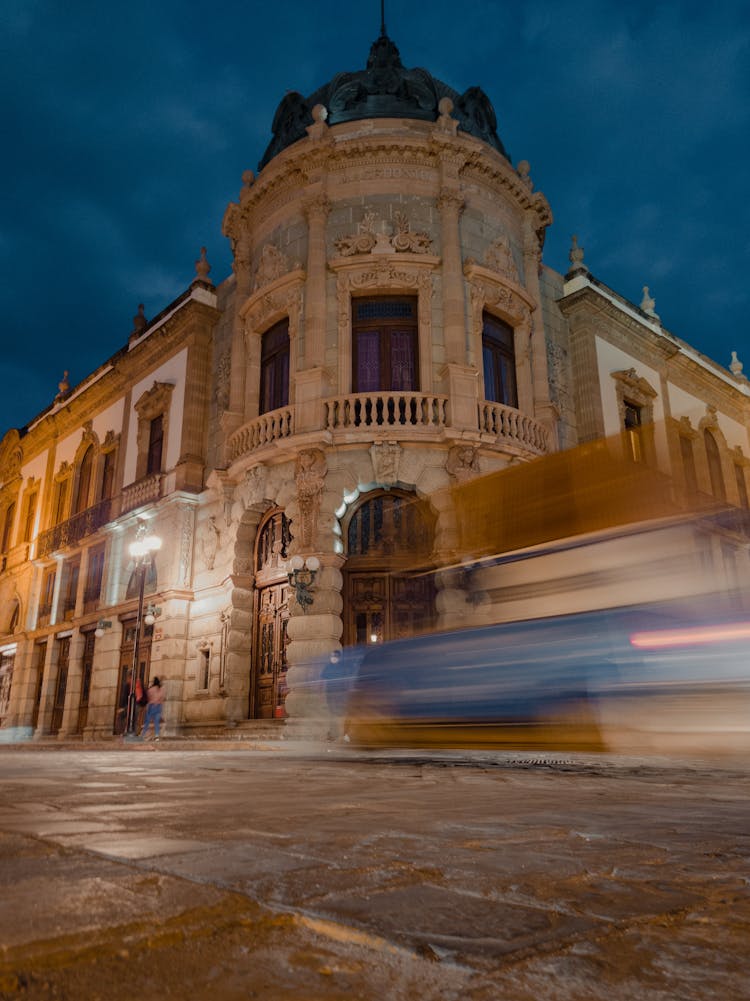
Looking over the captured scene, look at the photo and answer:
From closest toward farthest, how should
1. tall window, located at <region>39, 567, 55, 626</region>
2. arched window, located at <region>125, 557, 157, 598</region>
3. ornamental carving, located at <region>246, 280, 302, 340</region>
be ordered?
ornamental carving, located at <region>246, 280, 302, 340</region> < arched window, located at <region>125, 557, 157, 598</region> < tall window, located at <region>39, 567, 55, 626</region>

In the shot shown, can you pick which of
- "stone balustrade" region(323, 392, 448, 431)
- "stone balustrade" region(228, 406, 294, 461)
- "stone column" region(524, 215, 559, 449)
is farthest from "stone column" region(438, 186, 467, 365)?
"stone balustrade" region(228, 406, 294, 461)

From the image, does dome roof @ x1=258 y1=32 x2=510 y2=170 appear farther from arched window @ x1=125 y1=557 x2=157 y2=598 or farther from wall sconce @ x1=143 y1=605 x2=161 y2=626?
wall sconce @ x1=143 y1=605 x2=161 y2=626

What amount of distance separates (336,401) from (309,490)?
213cm

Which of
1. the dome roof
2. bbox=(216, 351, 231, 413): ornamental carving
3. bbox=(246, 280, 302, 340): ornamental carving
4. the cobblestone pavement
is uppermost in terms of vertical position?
the dome roof

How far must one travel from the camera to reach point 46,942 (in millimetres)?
1133

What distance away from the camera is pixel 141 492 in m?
22.2

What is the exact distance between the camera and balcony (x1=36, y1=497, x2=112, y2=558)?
79.4 ft

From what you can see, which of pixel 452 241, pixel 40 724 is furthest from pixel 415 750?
pixel 40 724

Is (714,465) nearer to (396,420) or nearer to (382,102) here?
(396,420)

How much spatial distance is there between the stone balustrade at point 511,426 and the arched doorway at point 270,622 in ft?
16.8

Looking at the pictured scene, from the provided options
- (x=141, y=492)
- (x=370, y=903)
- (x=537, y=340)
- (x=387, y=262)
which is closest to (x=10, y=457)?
(x=141, y=492)

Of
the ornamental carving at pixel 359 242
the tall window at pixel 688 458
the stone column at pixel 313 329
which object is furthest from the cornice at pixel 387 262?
the tall window at pixel 688 458

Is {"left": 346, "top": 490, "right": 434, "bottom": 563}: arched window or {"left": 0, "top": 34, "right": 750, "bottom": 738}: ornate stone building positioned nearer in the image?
{"left": 0, "top": 34, "right": 750, "bottom": 738}: ornate stone building

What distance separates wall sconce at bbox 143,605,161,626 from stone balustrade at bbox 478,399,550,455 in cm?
951
